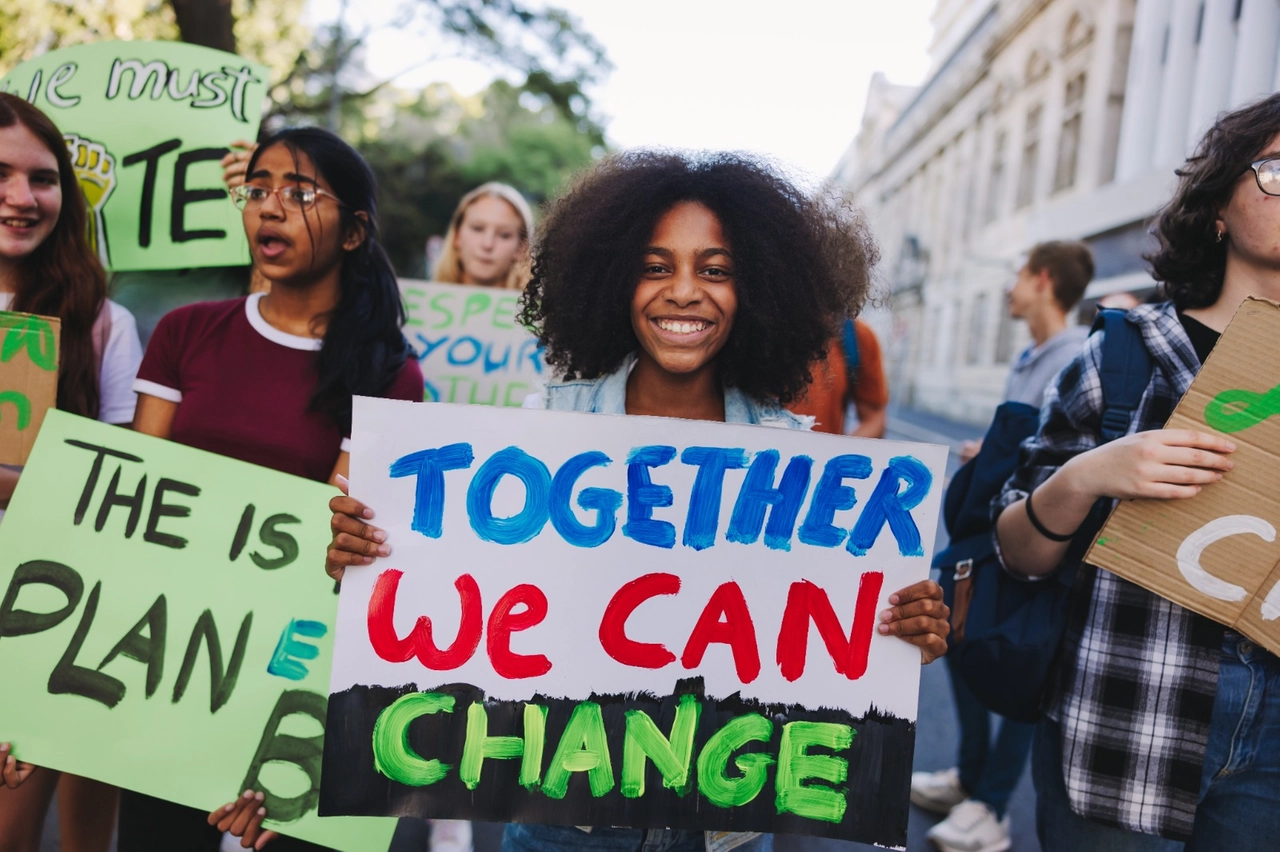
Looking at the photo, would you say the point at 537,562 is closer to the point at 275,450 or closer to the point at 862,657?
the point at 862,657

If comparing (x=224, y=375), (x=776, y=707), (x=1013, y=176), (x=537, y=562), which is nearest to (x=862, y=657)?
(x=776, y=707)

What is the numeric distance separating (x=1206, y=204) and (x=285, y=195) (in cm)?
179

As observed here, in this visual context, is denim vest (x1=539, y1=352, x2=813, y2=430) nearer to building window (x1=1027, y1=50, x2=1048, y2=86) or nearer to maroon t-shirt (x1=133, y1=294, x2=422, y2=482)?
maroon t-shirt (x1=133, y1=294, x2=422, y2=482)

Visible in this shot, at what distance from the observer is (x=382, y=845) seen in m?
1.71

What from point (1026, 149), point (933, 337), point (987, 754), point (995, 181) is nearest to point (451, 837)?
point (987, 754)

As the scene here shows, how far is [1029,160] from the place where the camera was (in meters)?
21.5

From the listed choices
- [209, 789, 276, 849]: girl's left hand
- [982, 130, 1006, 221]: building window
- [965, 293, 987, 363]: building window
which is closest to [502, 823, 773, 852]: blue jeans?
[209, 789, 276, 849]: girl's left hand

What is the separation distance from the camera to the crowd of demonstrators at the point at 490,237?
150 inches

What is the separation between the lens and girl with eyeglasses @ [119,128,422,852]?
1.87m

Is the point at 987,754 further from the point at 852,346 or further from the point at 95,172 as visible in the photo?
the point at 95,172

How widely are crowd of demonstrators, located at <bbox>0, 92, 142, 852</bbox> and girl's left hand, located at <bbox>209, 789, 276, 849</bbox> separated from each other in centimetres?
52

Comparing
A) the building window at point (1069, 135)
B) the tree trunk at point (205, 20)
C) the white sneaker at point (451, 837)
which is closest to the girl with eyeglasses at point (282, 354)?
the white sneaker at point (451, 837)

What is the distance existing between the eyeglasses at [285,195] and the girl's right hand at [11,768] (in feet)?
3.75

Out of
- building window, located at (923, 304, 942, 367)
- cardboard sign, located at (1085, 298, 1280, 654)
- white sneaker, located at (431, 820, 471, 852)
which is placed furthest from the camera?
building window, located at (923, 304, 942, 367)
